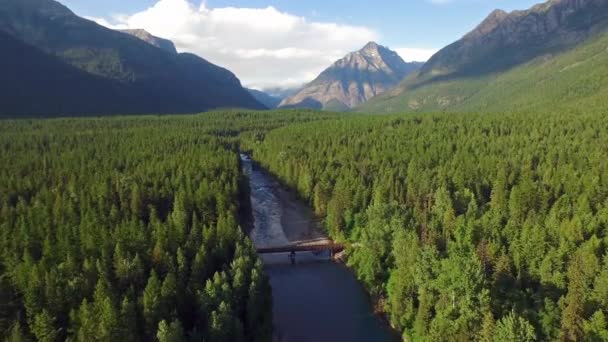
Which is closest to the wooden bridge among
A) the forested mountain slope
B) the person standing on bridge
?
the person standing on bridge

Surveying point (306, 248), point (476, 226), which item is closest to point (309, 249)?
point (306, 248)

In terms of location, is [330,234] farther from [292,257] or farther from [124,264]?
[124,264]

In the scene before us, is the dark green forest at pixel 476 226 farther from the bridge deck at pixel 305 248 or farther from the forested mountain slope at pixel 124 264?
the forested mountain slope at pixel 124 264

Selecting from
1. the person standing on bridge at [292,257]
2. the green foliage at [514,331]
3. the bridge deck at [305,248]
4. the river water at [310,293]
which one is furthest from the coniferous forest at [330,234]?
the person standing on bridge at [292,257]

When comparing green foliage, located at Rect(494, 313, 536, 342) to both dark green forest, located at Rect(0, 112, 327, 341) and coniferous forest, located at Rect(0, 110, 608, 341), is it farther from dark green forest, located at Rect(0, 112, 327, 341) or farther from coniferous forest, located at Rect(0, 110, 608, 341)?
dark green forest, located at Rect(0, 112, 327, 341)

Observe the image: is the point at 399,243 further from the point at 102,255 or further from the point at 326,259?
the point at 102,255

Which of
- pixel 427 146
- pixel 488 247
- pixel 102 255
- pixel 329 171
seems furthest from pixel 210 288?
pixel 427 146
